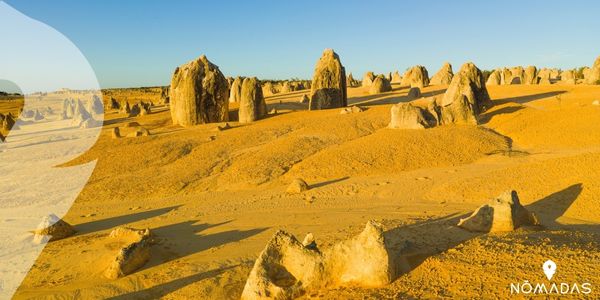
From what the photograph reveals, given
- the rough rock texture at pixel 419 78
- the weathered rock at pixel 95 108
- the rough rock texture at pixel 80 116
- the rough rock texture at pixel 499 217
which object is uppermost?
the rough rock texture at pixel 419 78

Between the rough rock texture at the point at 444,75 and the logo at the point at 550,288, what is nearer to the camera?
the logo at the point at 550,288

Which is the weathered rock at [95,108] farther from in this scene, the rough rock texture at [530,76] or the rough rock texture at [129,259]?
the rough rock texture at [530,76]

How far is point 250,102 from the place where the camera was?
2083cm

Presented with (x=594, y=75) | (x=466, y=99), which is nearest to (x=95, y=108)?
(x=466, y=99)

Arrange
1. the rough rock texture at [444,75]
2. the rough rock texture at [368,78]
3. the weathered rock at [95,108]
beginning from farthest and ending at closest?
1. the rough rock texture at [368,78]
2. the rough rock texture at [444,75]
3. the weathered rock at [95,108]

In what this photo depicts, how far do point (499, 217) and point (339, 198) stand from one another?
4269mm

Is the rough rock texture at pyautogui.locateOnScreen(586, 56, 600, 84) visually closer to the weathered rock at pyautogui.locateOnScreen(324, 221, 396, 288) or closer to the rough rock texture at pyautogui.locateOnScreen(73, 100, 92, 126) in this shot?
the weathered rock at pyautogui.locateOnScreen(324, 221, 396, 288)

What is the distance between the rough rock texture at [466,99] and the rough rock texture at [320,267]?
12.7m

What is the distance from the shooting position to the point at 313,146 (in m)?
14.9

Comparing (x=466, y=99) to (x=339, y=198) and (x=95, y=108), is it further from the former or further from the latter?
(x=95, y=108)

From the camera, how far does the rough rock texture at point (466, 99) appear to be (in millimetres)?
16219

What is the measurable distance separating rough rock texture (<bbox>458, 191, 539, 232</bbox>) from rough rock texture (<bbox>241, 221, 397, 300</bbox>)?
2.39 meters

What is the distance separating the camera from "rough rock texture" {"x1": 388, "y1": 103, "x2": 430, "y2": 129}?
15336 mm

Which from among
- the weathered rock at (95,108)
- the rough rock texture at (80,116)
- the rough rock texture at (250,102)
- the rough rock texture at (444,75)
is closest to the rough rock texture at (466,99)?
the rough rock texture at (250,102)
